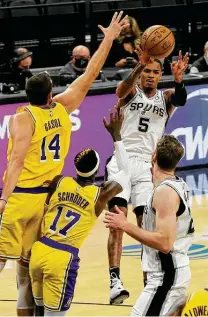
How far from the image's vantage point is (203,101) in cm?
1464

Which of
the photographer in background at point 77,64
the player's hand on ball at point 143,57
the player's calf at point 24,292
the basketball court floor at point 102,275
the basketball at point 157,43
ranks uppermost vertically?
the basketball at point 157,43

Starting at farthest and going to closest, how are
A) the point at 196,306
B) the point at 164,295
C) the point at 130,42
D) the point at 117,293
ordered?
the point at 130,42 → the point at 117,293 → the point at 164,295 → the point at 196,306

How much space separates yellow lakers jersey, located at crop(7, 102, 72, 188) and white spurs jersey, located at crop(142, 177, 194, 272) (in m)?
1.09

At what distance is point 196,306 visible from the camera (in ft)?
22.6

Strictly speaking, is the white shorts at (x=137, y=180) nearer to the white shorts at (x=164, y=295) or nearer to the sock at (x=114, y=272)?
the sock at (x=114, y=272)

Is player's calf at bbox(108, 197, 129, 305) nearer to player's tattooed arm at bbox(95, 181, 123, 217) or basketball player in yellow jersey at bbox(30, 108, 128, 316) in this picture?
basketball player in yellow jersey at bbox(30, 108, 128, 316)

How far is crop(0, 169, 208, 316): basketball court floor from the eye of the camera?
9114 millimetres

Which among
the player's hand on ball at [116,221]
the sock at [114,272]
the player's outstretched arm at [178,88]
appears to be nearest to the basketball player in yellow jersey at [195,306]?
the player's hand on ball at [116,221]

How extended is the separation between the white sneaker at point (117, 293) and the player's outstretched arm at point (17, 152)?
162cm

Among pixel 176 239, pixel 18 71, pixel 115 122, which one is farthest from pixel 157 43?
pixel 18 71

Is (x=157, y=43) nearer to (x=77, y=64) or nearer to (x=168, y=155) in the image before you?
(x=168, y=155)

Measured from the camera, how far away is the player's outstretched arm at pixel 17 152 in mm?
7695

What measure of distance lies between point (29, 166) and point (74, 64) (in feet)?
23.1

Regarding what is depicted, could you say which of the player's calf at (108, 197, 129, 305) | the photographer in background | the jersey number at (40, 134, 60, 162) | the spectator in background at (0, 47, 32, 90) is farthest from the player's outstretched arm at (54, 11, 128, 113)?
the photographer in background
